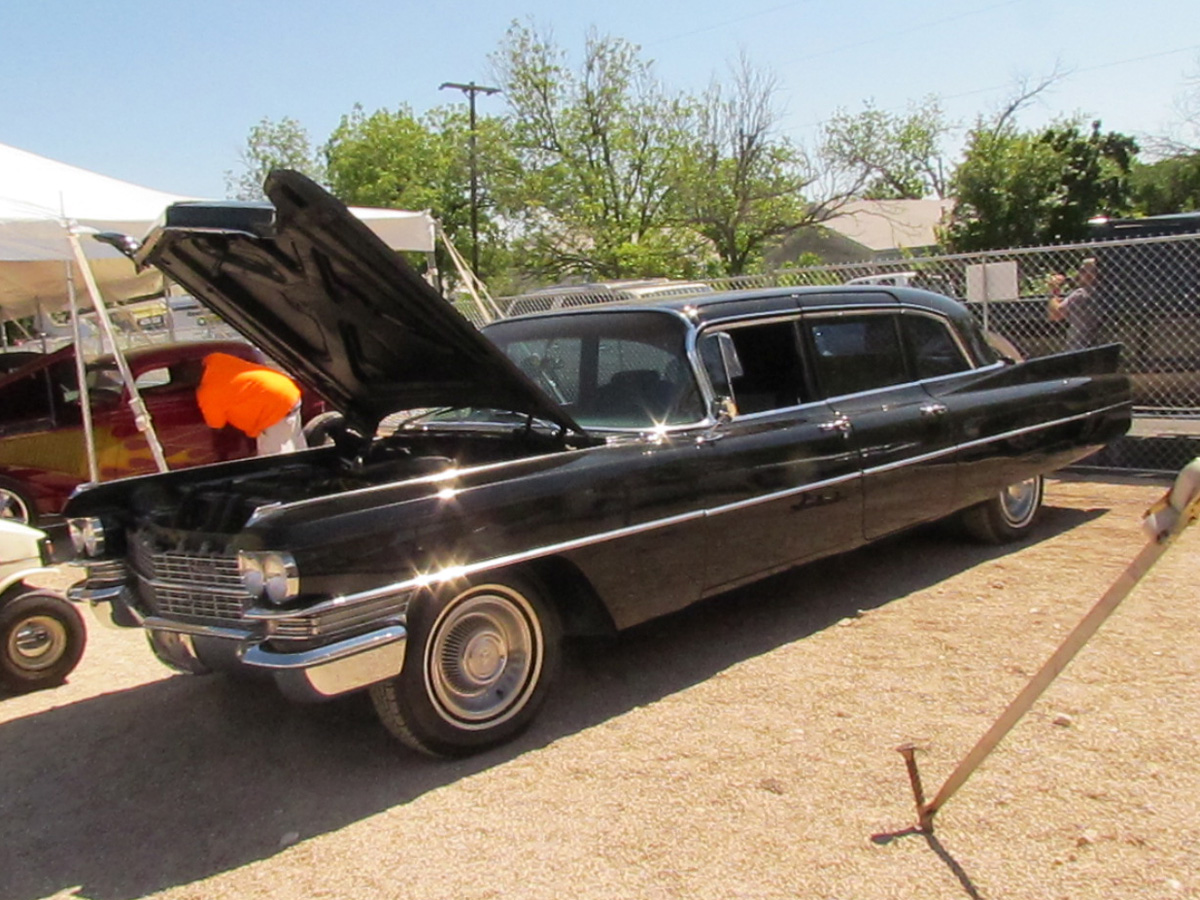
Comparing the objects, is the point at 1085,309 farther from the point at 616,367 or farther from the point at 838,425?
the point at 616,367

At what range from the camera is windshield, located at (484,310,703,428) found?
4520 millimetres

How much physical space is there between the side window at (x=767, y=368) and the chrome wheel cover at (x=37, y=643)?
3.27 meters

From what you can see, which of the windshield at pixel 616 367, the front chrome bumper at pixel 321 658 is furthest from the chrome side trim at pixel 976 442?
the front chrome bumper at pixel 321 658

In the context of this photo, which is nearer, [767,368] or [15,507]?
[767,368]

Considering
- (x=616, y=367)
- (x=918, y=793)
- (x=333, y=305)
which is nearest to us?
(x=918, y=793)

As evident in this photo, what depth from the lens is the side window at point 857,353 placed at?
518 centimetres

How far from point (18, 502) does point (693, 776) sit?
6.69 meters

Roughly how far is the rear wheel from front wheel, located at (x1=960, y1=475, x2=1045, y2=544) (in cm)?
680

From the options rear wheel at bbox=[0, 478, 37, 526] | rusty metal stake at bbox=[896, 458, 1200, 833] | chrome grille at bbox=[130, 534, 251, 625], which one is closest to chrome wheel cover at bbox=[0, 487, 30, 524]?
rear wheel at bbox=[0, 478, 37, 526]

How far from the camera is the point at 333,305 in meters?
4.17

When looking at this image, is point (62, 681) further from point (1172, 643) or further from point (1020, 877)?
point (1172, 643)

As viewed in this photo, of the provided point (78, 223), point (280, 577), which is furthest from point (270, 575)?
point (78, 223)

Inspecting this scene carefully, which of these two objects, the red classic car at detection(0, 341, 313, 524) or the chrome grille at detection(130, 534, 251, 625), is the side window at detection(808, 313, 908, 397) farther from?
the red classic car at detection(0, 341, 313, 524)

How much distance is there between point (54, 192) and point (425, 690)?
6.17m
